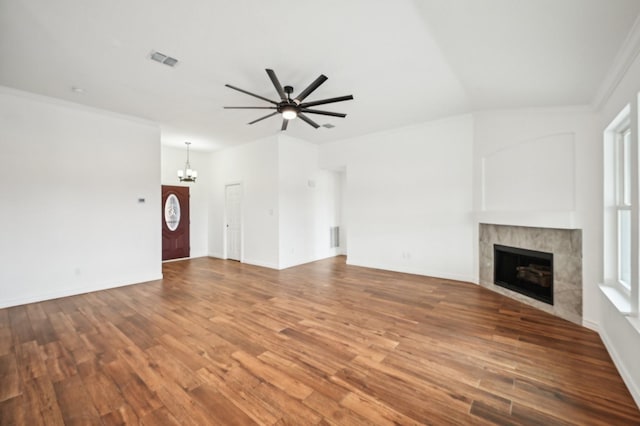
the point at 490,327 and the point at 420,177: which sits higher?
the point at 420,177

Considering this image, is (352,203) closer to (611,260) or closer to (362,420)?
(611,260)

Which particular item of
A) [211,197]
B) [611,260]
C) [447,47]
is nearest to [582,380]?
[611,260]

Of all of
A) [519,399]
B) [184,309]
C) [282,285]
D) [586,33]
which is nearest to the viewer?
[519,399]

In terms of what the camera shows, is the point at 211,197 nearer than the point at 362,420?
No

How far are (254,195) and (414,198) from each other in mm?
3880

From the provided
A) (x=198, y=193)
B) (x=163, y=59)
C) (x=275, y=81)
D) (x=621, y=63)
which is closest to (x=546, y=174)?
(x=621, y=63)

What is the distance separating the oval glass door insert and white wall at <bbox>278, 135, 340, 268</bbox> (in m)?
3.39

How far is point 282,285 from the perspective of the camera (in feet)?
16.8

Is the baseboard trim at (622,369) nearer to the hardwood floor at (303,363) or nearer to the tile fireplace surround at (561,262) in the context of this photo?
the hardwood floor at (303,363)

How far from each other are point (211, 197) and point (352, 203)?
173 inches

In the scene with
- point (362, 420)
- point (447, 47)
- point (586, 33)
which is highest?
point (447, 47)

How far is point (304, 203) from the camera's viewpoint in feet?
23.6

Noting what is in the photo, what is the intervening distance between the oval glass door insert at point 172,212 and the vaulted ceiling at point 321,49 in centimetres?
351

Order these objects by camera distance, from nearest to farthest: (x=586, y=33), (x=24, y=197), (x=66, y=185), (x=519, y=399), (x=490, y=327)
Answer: (x=519, y=399) < (x=586, y=33) < (x=490, y=327) < (x=24, y=197) < (x=66, y=185)
